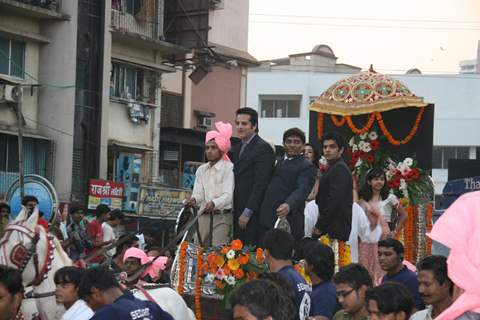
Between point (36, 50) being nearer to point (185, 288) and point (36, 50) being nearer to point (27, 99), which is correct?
point (27, 99)

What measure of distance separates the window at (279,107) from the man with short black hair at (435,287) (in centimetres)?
4587

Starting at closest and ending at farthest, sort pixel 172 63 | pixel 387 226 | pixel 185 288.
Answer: pixel 185 288 → pixel 387 226 → pixel 172 63

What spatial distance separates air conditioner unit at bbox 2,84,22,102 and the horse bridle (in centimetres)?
1506

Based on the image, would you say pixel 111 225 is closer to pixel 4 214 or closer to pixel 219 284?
pixel 4 214

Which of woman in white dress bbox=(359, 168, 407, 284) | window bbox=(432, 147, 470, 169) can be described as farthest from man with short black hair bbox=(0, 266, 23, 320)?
window bbox=(432, 147, 470, 169)

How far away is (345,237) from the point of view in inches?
409

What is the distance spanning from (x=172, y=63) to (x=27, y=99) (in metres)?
7.01

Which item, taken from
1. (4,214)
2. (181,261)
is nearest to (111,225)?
(4,214)

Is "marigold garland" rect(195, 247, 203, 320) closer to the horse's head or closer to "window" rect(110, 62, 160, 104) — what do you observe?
the horse's head

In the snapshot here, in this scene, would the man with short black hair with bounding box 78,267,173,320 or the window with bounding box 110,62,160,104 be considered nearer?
the man with short black hair with bounding box 78,267,173,320

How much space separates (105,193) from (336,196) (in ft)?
51.8

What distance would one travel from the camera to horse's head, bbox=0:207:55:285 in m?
8.36

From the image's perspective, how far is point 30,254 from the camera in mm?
8422

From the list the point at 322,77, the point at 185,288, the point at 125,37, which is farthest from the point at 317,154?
the point at 322,77
